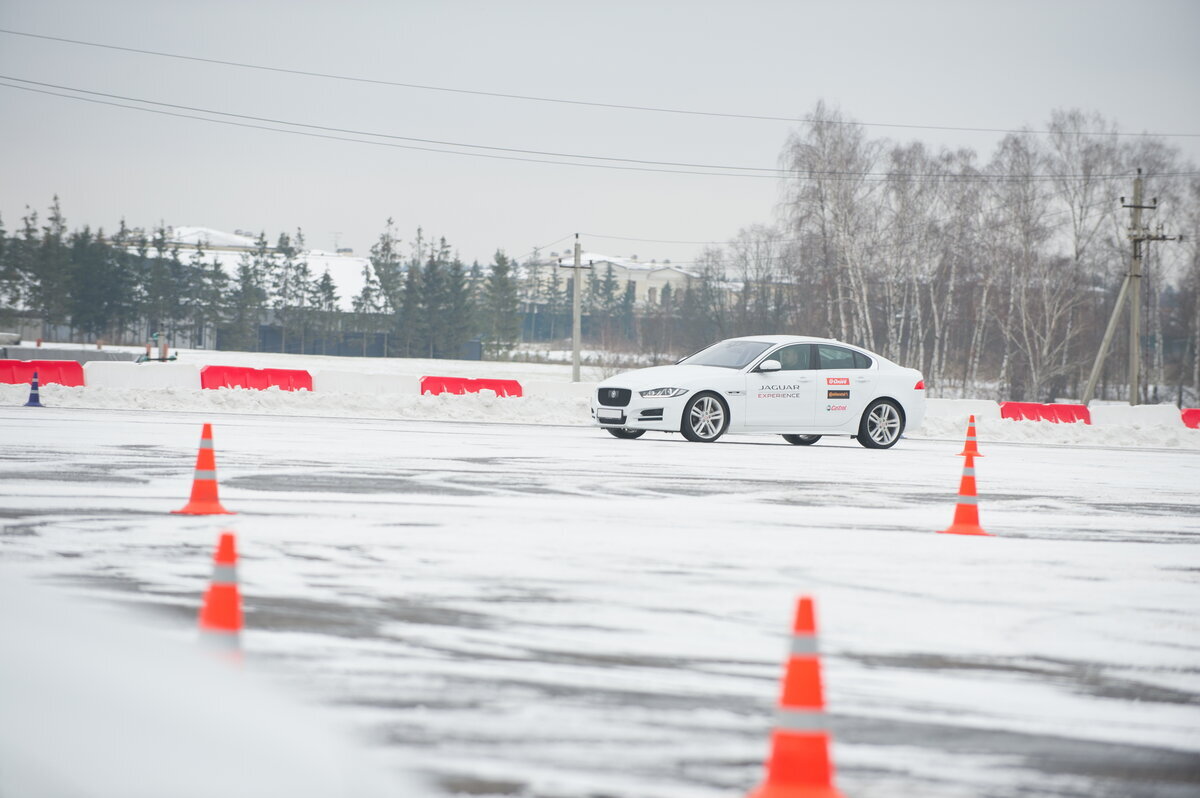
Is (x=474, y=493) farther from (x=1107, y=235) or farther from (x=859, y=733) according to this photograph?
(x=1107, y=235)

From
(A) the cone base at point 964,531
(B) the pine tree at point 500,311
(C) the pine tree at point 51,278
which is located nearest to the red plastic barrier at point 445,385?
(A) the cone base at point 964,531

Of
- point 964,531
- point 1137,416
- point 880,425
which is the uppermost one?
point 1137,416

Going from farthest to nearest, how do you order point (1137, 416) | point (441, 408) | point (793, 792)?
point (1137, 416)
point (441, 408)
point (793, 792)

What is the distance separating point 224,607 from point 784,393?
1469 centimetres

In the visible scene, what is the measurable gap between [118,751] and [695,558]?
642 cm

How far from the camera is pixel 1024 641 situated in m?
6.52

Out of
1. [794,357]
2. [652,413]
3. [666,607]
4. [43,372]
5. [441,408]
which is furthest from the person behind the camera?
[43,372]

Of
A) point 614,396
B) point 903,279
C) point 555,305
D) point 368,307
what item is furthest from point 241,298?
point 614,396

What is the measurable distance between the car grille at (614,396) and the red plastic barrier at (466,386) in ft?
32.8

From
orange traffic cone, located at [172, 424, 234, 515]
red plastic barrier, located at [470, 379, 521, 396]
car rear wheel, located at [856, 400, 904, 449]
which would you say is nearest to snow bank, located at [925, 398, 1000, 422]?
red plastic barrier, located at [470, 379, 521, 396]

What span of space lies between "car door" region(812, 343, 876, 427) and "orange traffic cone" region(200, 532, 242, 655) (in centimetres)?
1494

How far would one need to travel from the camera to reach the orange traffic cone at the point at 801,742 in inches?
148

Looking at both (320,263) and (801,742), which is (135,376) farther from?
(320,263)

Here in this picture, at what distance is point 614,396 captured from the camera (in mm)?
18844
